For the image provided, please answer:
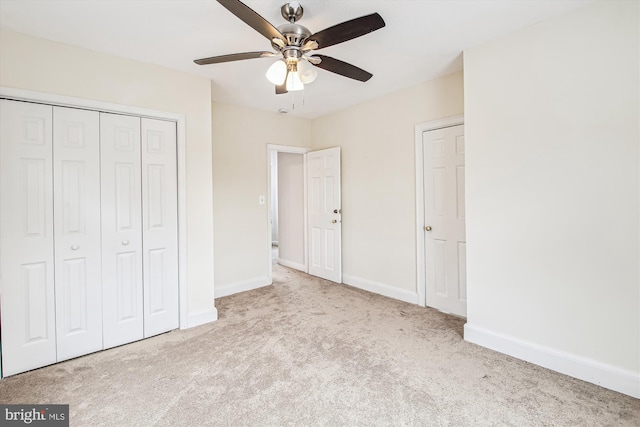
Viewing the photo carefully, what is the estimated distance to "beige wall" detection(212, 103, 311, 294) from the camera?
3.93 meters

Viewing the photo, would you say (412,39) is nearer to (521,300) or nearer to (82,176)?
(521,300)

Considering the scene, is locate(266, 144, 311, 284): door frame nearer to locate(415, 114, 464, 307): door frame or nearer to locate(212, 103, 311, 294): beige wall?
locate(212, 103, 311, 294): beige wall

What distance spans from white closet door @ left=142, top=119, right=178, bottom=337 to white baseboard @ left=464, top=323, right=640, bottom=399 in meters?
2.76

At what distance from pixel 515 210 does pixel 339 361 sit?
180 cm

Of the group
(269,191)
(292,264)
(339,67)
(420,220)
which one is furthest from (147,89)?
(292,264)

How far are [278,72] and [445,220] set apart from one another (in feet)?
7.51

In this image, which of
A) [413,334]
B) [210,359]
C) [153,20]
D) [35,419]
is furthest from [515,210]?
[35,419]

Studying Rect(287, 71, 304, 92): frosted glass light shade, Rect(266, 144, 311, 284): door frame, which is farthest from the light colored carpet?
Rect(287, 71, 304, 92): frosted glass light shade

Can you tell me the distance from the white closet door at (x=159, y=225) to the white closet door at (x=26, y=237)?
25.7 inches

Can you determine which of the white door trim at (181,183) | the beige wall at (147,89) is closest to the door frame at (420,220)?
the beige wall at (147,89)

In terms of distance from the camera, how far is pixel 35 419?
1.78 meters

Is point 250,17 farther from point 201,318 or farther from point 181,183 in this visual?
point 201,318

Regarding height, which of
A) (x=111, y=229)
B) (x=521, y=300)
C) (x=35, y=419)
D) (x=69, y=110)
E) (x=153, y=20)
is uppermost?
(x=153, y=20)

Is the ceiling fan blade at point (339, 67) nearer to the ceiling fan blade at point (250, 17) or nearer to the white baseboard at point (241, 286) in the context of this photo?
the ceiling fan blade at point (250, 17)
